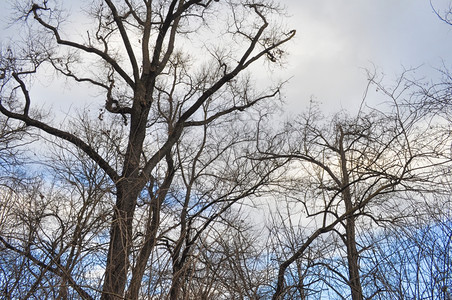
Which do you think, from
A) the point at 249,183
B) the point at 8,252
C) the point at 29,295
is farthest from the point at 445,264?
the point at 249,183

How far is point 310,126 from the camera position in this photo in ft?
37.4

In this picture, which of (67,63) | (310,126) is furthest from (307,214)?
(67,63)

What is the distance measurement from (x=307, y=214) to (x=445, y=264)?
340 cm

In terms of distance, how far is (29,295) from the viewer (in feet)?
8.98

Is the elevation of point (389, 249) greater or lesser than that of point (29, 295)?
greater

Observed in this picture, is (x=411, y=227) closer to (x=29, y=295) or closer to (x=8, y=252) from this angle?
(x=29, y=295)

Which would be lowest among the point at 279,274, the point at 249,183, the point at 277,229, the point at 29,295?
the point at 29,295

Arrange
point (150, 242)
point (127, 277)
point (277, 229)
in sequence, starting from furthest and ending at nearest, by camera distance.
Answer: point (277, 229)
point (150, 242)
point (127, 277)

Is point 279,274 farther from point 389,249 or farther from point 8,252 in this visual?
point 8,252

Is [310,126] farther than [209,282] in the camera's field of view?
Yes

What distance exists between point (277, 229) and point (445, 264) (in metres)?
1.41

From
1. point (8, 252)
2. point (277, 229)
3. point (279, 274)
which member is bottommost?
point (8, 252)

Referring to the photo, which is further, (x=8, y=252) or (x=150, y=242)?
(x=8, y=252)

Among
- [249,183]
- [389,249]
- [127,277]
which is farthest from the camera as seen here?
[249,183]
